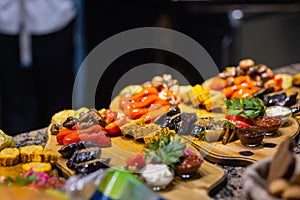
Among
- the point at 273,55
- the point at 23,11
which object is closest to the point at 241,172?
the point at 23,11

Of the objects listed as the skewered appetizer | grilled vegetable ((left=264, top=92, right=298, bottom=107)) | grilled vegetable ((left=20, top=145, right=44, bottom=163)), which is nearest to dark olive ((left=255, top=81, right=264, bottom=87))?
the skewered appetizer

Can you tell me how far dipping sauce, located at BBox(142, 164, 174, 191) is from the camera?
1601mm

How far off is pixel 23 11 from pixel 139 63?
118 centimetres

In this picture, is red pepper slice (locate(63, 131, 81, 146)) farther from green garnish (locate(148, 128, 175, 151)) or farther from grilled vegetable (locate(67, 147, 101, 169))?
green garnish (locate(148, 128, 175, 151))

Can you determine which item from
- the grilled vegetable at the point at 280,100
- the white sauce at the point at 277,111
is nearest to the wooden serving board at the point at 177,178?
the white sauce at the point at 277,111

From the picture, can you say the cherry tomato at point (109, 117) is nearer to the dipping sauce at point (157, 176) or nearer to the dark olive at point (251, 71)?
the dipping sauce at point (157, 176)

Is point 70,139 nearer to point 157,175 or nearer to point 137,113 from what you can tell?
point 137,113

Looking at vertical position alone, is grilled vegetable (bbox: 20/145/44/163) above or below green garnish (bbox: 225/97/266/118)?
below

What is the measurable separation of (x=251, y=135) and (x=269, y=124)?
127 mm

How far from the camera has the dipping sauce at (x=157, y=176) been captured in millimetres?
1601

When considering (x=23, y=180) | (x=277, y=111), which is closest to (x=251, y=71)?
(x=277, y=111)

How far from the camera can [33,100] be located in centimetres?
373

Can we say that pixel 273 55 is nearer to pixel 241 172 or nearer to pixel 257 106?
pixel 257 106

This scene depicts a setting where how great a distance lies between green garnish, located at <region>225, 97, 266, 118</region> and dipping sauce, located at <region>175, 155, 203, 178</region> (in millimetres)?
394
